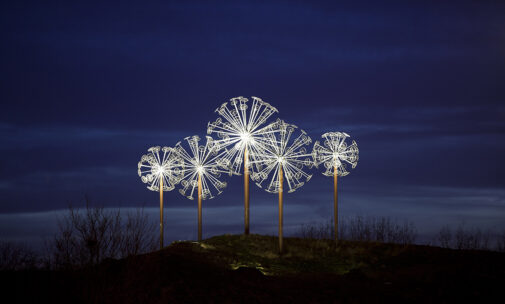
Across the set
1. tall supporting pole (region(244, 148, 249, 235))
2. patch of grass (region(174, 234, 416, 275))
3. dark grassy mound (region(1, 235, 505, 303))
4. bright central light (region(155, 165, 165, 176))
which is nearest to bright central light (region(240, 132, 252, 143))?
tall supporting pole (region(244, 148, 249, 235))

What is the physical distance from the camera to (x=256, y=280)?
1722 centimetres

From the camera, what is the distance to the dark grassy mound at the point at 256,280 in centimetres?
1565

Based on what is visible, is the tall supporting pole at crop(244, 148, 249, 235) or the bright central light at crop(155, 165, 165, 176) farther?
the bright central light at crop(155, 165, 165, 176)

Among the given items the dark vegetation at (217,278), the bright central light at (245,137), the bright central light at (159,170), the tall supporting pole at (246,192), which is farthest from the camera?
the bright central light at (159,170)

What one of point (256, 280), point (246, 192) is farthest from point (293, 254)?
point (256, 280)

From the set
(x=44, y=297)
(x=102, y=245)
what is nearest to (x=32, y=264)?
(x=44, y=297)

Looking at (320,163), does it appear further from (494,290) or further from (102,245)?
(102,245)

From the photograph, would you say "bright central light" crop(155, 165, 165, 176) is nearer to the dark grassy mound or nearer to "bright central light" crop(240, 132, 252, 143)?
"bright central light" crop(240, 132, 252, 143)

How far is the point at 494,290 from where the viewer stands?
17250 mm

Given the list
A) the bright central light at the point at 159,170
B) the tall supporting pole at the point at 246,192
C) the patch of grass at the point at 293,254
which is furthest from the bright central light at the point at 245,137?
the bright central light at the point at 159,170

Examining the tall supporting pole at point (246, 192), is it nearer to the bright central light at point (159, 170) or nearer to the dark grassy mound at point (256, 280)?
the dark grassy mound at point (256, 280)

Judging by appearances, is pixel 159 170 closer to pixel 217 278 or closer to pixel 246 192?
pixel 246 192

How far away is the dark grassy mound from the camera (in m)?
15.6

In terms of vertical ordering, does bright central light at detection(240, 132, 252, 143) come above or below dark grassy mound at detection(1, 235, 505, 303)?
above
